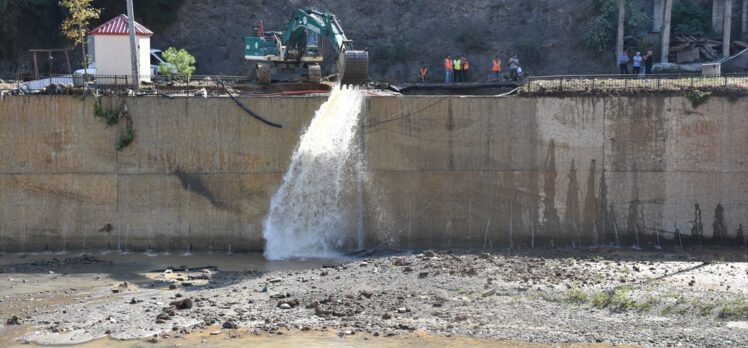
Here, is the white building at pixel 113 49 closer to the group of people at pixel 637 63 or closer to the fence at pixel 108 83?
the fence at pixel 108 83

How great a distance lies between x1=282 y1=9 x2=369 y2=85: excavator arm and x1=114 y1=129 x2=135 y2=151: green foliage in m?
6.43

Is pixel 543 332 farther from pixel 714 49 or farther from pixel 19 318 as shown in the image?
pixel 714 49

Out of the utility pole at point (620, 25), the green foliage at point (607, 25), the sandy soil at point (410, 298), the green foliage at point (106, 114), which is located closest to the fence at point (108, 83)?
the green foliage at point (106, 114)

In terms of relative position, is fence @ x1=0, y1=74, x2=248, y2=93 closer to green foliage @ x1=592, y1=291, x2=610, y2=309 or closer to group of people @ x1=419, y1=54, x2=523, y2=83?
group of people @ x1=419, y1=54, x2=523, y2=83

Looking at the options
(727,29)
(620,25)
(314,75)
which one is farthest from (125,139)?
(727,29)

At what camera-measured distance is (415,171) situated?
88.0 feet

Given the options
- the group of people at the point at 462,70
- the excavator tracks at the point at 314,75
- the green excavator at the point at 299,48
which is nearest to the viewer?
the green excavator at the point at 299,48

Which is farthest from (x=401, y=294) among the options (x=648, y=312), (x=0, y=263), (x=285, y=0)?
(x=285, y=0)

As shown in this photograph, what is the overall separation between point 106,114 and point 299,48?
7.44 m

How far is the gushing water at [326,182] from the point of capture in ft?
87.7

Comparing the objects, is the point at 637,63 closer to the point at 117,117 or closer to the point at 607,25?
the point at 607,25

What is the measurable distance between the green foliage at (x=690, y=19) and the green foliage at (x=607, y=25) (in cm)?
144

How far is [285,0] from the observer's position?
156ft

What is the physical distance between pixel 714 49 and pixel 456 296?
26001 millimetres
